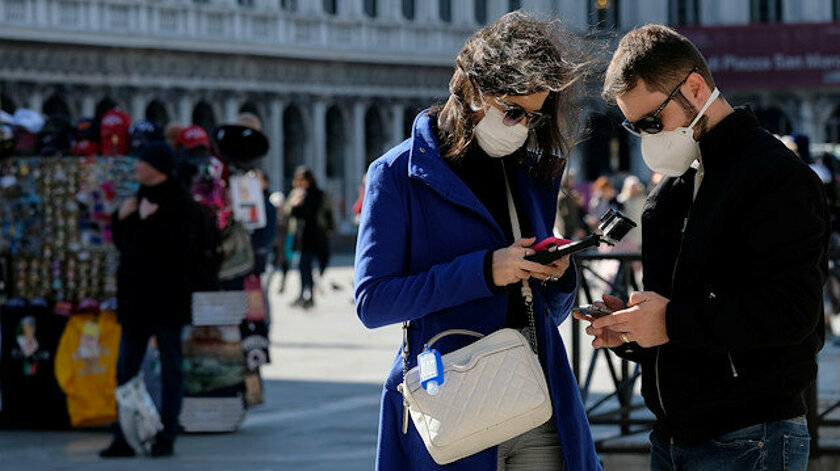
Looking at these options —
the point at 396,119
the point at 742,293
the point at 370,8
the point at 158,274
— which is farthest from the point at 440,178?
the point at 370,8

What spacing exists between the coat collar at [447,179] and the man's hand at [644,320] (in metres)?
0.35

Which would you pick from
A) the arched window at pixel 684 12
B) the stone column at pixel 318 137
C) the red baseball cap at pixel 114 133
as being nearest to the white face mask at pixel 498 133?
the red baseball cap at pixel 114 133

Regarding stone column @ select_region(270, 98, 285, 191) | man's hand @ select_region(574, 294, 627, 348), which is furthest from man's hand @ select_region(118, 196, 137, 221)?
stone column @ select_region(270, 98, 285, 191)

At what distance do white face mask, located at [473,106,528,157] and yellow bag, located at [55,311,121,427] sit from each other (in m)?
6.06

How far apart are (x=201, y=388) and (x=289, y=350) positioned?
4.69 m

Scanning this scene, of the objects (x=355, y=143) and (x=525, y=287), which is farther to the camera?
(x=355, y=143)

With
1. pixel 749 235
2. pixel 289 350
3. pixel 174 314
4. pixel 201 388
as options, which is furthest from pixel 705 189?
pixel 289 350

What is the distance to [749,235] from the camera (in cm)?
315

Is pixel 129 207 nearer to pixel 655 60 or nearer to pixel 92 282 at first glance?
pixel 92 282

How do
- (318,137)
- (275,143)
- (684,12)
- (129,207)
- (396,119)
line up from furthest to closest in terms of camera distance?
(684,12) → (396,119) → (318,137) → (275,143) → (129,207)

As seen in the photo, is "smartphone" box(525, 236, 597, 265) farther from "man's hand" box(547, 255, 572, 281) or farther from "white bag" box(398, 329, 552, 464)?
"white bag" box(398, 329, 552, 464)

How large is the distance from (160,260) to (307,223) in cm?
1014

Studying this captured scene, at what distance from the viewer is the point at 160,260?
804 centimetres

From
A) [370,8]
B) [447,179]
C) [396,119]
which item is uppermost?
[370,8]
